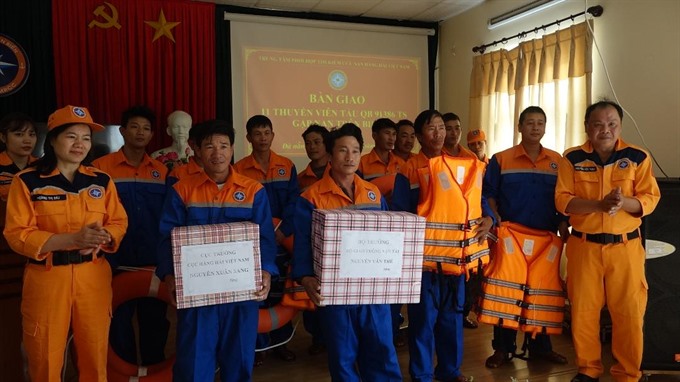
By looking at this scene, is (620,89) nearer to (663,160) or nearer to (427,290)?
(663,160)

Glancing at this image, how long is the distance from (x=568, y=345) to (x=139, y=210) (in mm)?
2799

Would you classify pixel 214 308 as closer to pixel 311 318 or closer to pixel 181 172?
pixel 181 172

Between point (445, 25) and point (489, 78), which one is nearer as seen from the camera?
point (489, 78)

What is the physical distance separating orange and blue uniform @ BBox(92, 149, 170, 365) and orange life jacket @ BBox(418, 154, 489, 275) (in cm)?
151

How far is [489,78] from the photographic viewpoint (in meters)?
5.19

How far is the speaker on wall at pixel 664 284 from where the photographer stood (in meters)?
2.70

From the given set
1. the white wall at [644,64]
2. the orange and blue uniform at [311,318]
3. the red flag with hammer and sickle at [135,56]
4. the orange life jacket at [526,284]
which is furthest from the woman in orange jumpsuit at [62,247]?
the white wall at [644,64]

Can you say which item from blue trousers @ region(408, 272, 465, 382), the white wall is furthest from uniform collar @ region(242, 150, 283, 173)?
the white wall

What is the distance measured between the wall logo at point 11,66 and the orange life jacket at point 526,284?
4302mm

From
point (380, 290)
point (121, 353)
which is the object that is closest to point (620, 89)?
point (380, 290)

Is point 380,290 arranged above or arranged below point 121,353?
above

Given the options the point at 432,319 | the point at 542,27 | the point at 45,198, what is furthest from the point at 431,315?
the point at 542,27

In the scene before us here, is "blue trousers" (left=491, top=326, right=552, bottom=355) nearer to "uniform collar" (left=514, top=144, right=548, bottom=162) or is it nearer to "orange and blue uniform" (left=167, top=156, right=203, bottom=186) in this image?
"uniform collar" (left=514, top=144, right=548, bottom=162)

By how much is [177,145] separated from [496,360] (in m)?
3.01
